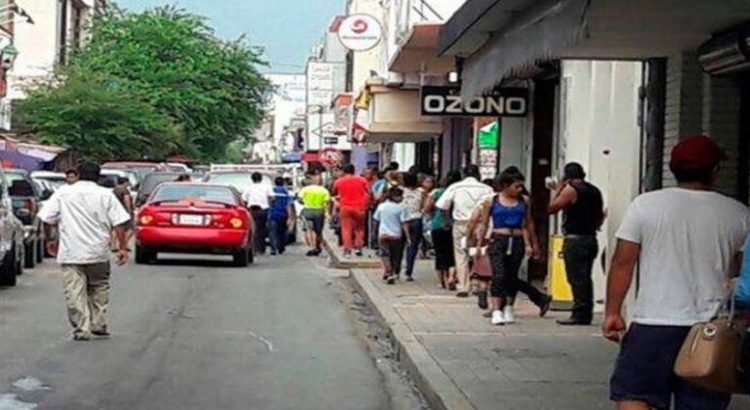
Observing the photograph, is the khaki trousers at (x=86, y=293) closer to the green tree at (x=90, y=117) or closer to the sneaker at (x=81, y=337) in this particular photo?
the sneaker at (x=81, y=337)

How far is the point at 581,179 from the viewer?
17.4m

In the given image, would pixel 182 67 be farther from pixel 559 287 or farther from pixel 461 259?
pixel 559 287

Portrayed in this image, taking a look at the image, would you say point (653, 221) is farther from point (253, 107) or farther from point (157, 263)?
point (253, 107)

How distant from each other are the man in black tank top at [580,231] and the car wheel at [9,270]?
27.1 ft

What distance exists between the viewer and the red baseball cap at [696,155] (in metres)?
8.01

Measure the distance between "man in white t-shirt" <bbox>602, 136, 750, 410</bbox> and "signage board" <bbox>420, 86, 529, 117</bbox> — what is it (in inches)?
595

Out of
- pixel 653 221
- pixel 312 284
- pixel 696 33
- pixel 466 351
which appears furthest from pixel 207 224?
pixel 653 221

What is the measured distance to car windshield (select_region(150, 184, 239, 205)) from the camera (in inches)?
1137

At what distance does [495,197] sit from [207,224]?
11521mm

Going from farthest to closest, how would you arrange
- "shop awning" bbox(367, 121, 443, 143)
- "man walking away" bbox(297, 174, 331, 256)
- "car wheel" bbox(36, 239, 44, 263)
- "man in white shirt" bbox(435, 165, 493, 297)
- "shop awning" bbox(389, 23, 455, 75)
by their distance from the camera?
1. "shop awning" bbox(367, 121, 443, 143)
2. "man walking away" bbox(297, 174, 331, 256)
3. "car wheel" bbox(36, 239, 44, 263)
4. "shop awning" bbox(389, 23, 455, 75)
5. "man in white shirt" bbox(435, 165, 493, 297)

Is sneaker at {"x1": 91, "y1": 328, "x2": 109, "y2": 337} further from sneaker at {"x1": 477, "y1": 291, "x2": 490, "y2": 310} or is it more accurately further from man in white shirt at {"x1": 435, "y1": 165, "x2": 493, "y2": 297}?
man in white shirt at {"x1": 435, "y1": 165, "x2": 493, "y2": 297}

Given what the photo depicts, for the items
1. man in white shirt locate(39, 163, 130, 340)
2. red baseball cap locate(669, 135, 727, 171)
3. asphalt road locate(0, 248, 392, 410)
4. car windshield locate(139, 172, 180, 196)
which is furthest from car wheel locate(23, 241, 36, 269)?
red baseball cap locate(669, 135, 727, 171)

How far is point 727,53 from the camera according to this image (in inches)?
474

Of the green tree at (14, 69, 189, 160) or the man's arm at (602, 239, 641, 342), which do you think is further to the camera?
the green tree at (14, 69, 189, 160)
